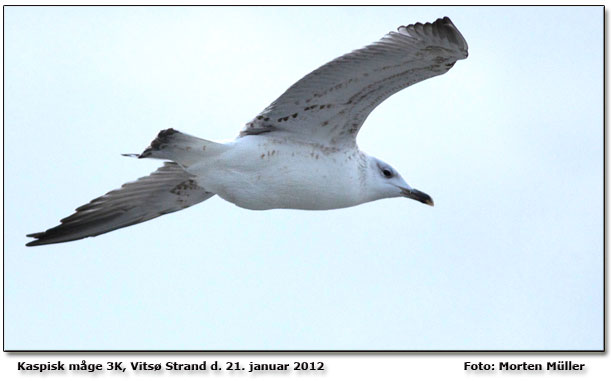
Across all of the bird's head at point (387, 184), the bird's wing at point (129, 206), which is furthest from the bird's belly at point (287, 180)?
the bird's wing at point (129, 206)

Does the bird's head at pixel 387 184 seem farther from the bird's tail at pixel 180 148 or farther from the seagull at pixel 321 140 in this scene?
the bird's tail at pixel 180 148

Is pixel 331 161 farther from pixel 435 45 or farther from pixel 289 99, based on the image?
pixel 435 45

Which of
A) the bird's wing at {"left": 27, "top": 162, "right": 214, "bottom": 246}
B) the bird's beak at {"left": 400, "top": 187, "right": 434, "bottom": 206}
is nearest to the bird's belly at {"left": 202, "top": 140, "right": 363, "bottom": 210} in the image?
the bird's beak at {"left": 400, "top": 187, "right": 434, "bottom": 206}

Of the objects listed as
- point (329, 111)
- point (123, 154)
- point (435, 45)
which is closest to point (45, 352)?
point (123, 154)

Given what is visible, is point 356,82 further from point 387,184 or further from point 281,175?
point 387,184

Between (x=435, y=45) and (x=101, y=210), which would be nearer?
(x=435, y=45)

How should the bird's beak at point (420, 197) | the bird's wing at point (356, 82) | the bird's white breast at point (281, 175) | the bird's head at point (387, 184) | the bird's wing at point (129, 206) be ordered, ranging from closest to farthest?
1. the bird's wing at point (356, 82)
2. the bird's white breast at point (281, 175)
3. the bird's head at point (387, 184)
4. the bird's beak at point (420, 197)
5. the bird's wing at point (129, 206)


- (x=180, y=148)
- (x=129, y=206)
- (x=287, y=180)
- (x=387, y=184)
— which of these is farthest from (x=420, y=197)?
(x=129, y=206)
